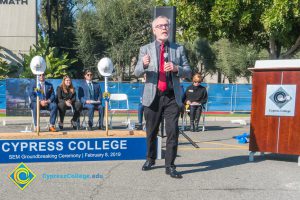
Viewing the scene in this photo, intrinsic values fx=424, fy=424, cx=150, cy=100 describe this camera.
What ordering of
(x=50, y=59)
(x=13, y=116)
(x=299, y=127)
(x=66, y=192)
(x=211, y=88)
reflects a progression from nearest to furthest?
(x=66, y=192), (x=299, y=127), (x=13, y=116), (x=211, y=88), (x=50, y=59)

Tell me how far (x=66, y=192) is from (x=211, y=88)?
1759 centimetres

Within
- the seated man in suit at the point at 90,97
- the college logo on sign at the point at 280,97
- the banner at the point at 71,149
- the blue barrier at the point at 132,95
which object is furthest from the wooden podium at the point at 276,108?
the blue barrier at the point at 132,95

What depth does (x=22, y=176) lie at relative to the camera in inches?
223

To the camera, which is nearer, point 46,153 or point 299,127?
point 46,153

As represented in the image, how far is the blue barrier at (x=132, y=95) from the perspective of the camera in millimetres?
17109

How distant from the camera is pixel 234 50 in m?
34.8

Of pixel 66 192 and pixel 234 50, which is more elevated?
pixel 234 50

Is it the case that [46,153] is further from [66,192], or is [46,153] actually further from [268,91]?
[268,91]

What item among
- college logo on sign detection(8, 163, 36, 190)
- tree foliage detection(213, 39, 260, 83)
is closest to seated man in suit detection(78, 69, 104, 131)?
college logo on sign detection(8, 163, 36, 190)

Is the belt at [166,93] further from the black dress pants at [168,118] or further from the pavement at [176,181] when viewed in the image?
the pavement at [176,181]

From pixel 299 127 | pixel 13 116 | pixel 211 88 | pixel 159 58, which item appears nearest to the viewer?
pixel 159 58

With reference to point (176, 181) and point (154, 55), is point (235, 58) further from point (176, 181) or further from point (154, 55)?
point (176, 181)

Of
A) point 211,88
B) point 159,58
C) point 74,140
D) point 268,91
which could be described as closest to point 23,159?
point 74,140

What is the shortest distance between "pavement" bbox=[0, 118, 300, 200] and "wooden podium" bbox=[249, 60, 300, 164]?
1.10ft
